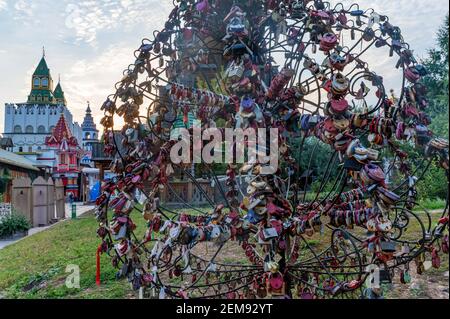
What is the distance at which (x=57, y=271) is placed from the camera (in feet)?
11.2

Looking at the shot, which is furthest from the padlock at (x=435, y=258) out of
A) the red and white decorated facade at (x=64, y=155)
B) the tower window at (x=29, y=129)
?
the red and white decorated facade at (x=64, y=155)

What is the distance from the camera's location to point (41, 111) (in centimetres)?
1034

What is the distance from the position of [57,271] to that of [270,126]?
318 cm

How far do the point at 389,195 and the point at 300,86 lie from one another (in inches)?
26.1

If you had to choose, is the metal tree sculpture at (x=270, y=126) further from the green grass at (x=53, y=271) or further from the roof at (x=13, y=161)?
the roof at (x=13, y=161)

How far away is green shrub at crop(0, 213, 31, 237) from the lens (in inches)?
A: 258

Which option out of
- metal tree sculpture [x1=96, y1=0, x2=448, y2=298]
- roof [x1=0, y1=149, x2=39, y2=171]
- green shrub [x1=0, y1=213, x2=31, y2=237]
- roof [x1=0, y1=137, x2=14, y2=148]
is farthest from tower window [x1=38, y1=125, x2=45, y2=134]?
metal tree sculpture [x1=96, y1=0, x2=448, y2=298]

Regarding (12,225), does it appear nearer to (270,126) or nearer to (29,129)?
(29,129)

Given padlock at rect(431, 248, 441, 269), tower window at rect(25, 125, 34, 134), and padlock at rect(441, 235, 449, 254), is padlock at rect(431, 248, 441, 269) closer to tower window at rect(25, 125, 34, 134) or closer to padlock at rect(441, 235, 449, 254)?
padlock at rect(441, 235, 449, 254)

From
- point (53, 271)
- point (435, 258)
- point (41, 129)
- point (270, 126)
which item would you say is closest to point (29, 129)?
point (41, 129)

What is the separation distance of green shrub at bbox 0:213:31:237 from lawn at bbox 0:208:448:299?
4.42 feet
